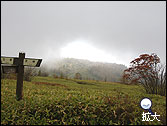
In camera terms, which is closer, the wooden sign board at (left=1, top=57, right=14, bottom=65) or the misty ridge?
Result: the wooden sign board at (left=1, top=57, right=14, bottom=65)

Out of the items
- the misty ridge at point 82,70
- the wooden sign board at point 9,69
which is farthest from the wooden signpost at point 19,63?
the misty ridge at point 82,70

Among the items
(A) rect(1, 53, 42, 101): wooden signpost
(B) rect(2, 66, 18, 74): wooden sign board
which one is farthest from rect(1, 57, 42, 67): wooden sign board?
(B) rect(2, 66, 18, 74): wooden sign board

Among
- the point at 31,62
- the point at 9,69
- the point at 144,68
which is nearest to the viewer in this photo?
the point at 9,69

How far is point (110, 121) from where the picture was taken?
7.83ft

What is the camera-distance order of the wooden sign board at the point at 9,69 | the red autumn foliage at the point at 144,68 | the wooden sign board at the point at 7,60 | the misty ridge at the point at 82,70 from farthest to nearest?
the misty ridge at the point at 82,70
the red autumn foliage at the point at 144,68
the wooden sign board at the point at 7,60
the wooden sign board at the point at 9,69

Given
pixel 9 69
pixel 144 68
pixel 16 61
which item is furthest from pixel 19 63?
pixel 144 68

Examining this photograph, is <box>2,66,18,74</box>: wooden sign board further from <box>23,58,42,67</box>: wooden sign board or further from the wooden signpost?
<box>23,58,42,67</box>: wooden sign board

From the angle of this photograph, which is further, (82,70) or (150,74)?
(82,70)

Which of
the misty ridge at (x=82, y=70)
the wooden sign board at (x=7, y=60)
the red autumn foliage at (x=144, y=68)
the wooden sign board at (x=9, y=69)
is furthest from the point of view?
the misty ridge at (x=82, y=70)

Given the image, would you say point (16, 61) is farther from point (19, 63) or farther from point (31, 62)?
point (31, 62)

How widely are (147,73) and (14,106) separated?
29.5ft

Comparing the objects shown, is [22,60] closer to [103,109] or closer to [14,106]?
[14,106]

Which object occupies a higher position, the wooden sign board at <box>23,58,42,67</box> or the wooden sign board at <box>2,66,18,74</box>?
the wooden sign board at <box>23,58,42,67</box>

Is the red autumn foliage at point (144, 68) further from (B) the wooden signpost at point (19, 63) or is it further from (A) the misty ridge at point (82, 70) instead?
(A) the misty ridge at point (82, 70)
